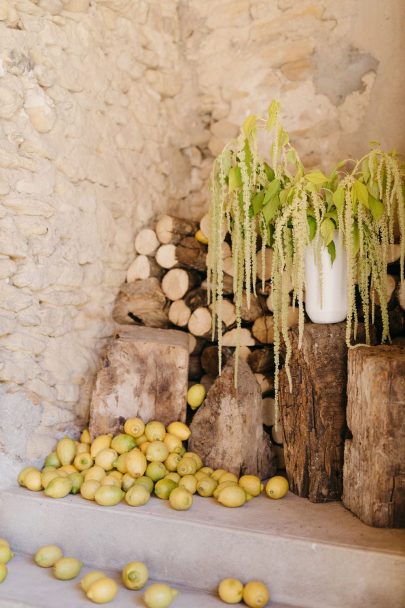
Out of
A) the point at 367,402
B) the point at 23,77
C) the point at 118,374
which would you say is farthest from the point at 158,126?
the point at 367,402

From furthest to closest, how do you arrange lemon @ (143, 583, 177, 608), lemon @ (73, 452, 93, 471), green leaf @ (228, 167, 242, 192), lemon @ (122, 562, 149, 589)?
lemon @ (73, 452, 93, 471), green leaf @ (228, 167, 242, 192), lemon @ (122, 562, 149, 589), lemon @ (143, 583, 177, 608)

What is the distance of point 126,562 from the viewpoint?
1.77m

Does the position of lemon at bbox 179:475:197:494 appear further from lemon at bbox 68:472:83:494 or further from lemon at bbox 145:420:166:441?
lemon at bbox 68:472:83:494

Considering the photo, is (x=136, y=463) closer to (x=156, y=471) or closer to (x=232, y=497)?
(x=156, y=471)

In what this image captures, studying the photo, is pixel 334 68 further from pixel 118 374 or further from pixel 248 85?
pixel 118 374

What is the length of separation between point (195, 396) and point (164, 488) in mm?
422

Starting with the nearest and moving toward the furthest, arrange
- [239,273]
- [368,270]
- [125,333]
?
[368,270] < [239,273] < [125,333]

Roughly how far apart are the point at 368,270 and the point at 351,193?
0.26 m

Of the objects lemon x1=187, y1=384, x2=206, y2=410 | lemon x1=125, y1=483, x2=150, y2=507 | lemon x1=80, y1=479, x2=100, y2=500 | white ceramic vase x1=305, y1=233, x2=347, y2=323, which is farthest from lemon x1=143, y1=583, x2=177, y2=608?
white ceramic vase x1=305, y1=233, x2=347, y2=323

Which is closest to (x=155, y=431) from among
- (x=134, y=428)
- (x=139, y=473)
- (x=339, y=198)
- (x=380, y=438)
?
(x=134, y=428)

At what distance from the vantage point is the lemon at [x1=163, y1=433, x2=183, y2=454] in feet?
6.79

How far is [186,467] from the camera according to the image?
198cm

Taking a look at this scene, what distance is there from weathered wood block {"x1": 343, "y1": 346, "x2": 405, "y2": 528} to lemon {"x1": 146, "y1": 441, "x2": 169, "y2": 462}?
27.0 inches

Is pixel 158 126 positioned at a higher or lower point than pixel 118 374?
higher
